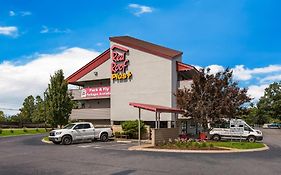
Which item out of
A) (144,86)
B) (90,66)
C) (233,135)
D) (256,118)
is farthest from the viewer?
(256,118)

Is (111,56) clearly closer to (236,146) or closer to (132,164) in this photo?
(236,146)

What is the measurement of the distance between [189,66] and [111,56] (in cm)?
960

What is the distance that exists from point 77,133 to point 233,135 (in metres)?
13.1

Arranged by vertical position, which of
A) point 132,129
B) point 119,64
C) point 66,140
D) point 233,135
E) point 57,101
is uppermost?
point 119,64

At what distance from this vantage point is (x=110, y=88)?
134 ft

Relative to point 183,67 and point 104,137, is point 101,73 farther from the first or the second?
point 104,137

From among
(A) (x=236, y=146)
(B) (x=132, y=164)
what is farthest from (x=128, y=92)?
(B) (x=132, y=164)

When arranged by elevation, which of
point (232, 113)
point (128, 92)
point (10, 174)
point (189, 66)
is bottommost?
point (10, 174)

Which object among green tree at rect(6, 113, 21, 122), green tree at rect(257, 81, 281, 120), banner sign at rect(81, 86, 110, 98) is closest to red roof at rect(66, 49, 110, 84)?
banner sign at rect(81, 86, 110, 98)

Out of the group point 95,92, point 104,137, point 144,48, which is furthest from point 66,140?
point 95,92

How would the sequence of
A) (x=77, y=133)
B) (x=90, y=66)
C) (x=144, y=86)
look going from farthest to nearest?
(x=90, y=66) < (x=144, y=86) < (x=77, y=133)

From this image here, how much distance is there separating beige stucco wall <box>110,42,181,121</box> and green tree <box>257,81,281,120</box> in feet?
196

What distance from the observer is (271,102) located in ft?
301

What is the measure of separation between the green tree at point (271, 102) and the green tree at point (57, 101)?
2696 inches
